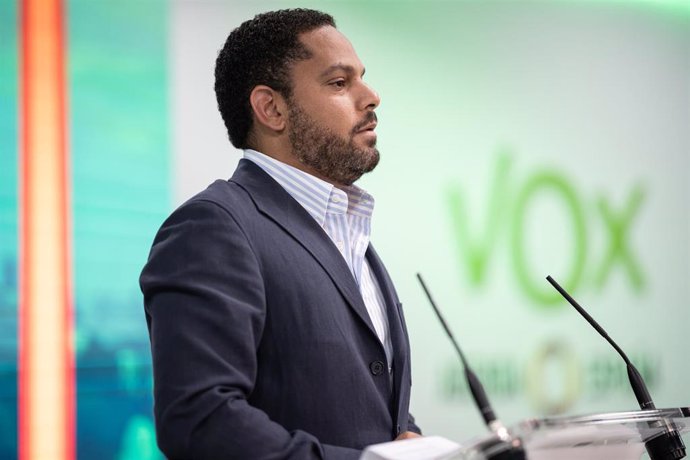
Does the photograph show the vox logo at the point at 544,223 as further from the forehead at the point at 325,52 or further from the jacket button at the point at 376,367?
the jacket button at the point at 376,367

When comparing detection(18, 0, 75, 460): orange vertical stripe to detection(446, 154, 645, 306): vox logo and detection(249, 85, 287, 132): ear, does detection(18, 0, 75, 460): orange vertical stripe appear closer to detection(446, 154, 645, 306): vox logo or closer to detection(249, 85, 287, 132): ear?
detection(249, 85, 287, 132): ear

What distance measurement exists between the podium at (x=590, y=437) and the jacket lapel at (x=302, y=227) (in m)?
0.47

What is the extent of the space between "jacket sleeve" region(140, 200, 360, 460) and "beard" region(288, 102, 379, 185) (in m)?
0.35

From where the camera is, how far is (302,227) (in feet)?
5.24

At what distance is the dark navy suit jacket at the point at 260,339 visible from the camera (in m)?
1.30

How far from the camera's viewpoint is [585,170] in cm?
359

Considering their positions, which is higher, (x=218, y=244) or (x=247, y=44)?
(x=247, y=44)

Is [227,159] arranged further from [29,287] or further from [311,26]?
[311,26]

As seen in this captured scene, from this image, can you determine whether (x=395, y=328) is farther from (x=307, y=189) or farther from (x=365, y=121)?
(x=365, y=121)

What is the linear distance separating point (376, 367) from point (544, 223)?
2136mm

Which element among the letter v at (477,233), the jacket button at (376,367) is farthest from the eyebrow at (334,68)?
the letter v at (477,233)

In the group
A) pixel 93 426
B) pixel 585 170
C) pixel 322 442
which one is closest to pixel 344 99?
pixel 322 442

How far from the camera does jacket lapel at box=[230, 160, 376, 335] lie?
5.06ft

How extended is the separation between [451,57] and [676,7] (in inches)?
47.5
